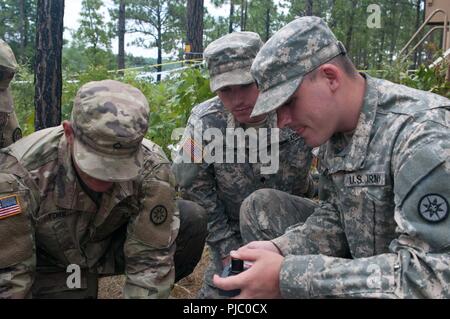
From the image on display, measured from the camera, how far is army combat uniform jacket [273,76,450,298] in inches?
63.6

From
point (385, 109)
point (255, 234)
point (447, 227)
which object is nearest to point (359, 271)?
point (447, 227)

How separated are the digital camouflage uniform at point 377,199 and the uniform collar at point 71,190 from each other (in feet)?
2.40

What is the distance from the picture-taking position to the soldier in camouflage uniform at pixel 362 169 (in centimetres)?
163

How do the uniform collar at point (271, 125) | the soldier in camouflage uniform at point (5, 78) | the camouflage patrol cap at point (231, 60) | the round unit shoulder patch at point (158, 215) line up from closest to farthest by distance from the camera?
the round unit shoulder patch at point (158, 215) → the soldier in camouflage uniform at point (5, 78) → the camouflage patrol cap at point (231, 60) → the uniform collar at point (271, 125)

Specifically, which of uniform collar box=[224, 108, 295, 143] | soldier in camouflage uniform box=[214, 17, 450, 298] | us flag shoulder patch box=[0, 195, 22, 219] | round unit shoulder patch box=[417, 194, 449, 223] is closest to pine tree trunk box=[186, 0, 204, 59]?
uniform collar box=[224, 108, 295, 143]

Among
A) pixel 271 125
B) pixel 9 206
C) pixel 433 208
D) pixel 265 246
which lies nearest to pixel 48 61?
pixel 271 125

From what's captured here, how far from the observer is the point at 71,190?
242 centimetres

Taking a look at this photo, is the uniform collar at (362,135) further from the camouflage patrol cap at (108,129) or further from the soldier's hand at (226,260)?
the soldier's hand at (226,260)

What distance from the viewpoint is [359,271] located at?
171 cm

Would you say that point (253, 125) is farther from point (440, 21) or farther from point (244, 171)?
point (440, 21)

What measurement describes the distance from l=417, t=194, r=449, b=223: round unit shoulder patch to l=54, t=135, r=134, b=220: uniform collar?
4.36 feet

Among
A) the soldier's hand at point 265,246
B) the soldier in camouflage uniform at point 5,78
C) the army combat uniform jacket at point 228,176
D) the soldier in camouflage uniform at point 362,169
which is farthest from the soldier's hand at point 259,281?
the soldier in camouflage uniform at point 5,78

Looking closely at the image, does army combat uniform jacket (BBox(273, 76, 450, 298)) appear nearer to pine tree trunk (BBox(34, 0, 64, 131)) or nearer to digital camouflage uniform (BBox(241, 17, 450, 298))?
digital camouflage uniform (BBox(241, 17, 450, 298))
